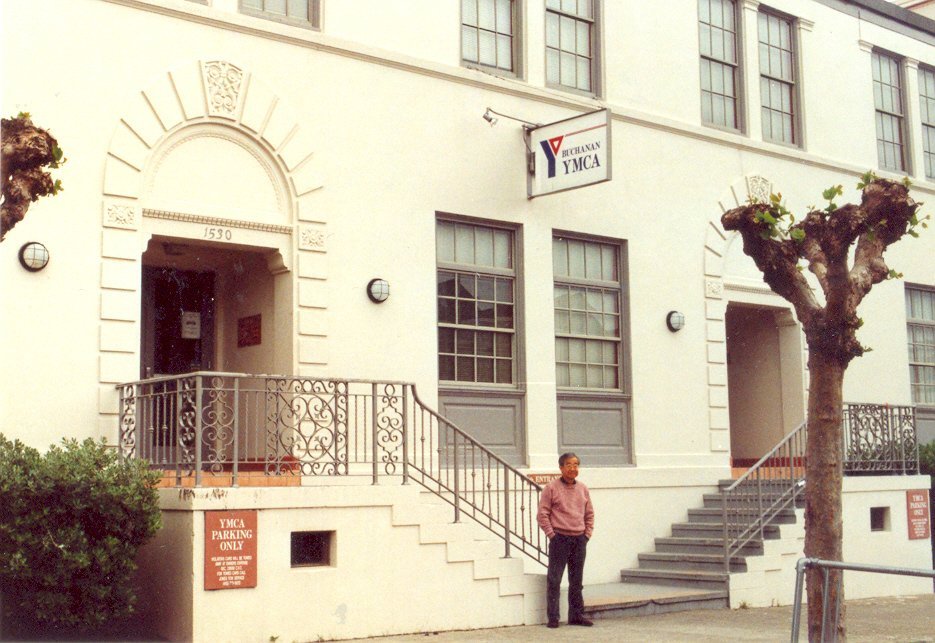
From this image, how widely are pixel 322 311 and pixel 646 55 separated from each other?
6450 millimetres

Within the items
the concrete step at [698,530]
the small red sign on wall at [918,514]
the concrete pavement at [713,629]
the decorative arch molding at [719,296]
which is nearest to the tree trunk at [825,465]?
the concrete pavement at [713,629]

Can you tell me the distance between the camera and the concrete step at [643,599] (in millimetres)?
13516

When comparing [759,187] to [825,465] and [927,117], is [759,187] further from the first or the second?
[825,465]

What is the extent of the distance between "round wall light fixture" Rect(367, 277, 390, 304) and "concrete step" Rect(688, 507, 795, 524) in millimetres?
5433

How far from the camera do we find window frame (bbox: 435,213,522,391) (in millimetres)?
15008

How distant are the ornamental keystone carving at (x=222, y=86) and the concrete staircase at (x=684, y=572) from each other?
6.28 meters

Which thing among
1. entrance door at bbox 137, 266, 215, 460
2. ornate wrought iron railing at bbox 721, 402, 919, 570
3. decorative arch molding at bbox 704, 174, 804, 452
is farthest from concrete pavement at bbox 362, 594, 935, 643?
entrance door at bbox 137, 266, 215, 460

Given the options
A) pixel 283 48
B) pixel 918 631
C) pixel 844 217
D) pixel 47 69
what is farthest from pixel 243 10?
pixel 918 631

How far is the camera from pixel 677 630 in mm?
12703

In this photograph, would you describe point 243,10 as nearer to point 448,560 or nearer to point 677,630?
point 448,560

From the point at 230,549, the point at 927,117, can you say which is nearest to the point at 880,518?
the point at 927,117

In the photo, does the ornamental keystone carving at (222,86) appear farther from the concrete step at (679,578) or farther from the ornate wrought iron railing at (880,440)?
the ornate wrought iron railing at (880,440)

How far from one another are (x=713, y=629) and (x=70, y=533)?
250 inches

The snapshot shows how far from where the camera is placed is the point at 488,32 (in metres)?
16.0
